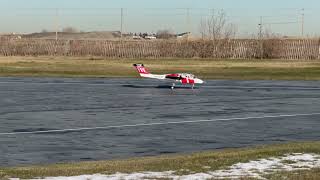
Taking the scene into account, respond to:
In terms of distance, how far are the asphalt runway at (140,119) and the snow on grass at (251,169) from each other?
10.8ft

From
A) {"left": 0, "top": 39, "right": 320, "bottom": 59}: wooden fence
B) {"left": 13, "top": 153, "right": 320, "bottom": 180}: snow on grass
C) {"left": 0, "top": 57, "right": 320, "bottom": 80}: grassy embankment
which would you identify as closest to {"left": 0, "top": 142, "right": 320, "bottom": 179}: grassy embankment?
{"left": 13, "top": 153, "right": 320, "bottom": 180}: snow on grass

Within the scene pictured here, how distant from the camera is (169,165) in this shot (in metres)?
13.8

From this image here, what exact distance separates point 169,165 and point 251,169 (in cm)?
158

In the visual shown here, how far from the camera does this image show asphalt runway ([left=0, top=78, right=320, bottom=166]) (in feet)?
58.1

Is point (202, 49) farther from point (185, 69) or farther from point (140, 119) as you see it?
point (140, 119)

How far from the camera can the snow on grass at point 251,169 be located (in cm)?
1231

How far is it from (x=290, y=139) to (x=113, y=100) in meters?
13.1

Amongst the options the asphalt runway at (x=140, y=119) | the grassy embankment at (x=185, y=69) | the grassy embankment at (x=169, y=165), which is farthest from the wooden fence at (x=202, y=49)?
the grassy embankment at (x=169, y=165)

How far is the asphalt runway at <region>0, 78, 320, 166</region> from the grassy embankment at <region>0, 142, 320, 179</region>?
4.47 ft

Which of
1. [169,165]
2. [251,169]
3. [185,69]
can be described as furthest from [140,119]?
[185,69]

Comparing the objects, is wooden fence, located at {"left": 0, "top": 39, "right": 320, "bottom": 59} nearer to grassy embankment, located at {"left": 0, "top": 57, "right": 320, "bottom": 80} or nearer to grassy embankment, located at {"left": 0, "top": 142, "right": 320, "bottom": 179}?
grassy embankment, located at {"left": 0, "top": 57, "right": 320, "bottom": 80}

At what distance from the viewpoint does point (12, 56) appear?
79.6 meters

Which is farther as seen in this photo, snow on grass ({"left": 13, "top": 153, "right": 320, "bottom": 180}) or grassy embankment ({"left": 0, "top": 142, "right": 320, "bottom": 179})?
grassy embankment ({"left": 0, "top": 142, "right": 320, "bottom": 179})

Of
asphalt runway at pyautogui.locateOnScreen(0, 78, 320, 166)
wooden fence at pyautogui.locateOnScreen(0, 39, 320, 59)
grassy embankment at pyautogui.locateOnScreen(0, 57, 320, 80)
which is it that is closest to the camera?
asphalt runway at pyautogui.locateOnScreen(0, 78, 320, 166)
